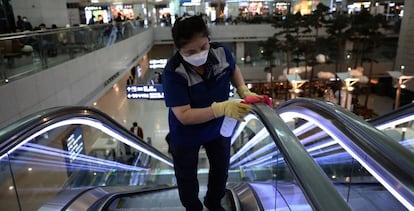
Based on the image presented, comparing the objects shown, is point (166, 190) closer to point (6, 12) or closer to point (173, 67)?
point (173, 67)

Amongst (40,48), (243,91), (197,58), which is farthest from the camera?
(40,48)

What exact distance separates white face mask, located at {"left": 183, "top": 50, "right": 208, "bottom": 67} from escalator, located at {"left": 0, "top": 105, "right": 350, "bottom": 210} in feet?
1.52

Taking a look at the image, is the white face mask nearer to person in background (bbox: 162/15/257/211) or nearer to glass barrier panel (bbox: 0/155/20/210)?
person in background (bbox: 162/15/257/211)

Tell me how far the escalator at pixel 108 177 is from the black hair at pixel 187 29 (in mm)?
614

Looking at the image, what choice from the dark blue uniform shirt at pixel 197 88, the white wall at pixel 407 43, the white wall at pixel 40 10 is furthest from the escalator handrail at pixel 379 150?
the white wall at pixel 407 43

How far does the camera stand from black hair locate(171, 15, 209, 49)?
2.00 metres

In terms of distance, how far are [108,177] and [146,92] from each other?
7.51 m

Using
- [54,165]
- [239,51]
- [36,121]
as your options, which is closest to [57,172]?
[54,165]

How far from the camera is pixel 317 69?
92.5 ft

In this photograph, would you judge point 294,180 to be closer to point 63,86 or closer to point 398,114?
point 398,114

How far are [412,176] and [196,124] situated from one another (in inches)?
50.8

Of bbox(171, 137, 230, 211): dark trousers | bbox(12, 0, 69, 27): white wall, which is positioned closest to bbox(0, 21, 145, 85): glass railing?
bbox(171, 137, 230, 211): dark trousers

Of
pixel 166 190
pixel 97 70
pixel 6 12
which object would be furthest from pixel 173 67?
pixel 6 12

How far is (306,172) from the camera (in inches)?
54.5
